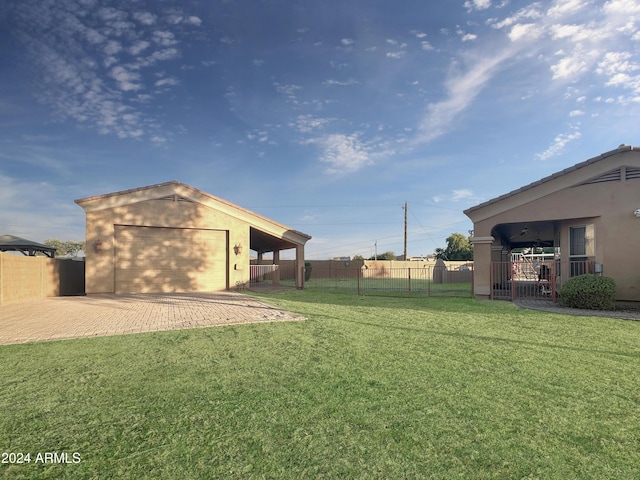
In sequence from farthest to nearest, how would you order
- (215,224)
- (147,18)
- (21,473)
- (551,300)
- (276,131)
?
(276,131)
(215,224)
(551,300)
(147,18)
(21,473)

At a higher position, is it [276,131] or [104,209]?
[276,131]

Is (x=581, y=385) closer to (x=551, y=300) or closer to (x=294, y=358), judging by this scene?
(x=294, y=358)

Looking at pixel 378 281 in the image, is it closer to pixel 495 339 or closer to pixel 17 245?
pixel 495 339

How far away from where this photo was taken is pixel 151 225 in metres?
16.8

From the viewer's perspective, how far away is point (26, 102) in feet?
48.4

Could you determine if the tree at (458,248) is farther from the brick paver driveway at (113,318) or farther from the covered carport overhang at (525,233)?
the brick paver driveway at (113,318)

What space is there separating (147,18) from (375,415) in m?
13.4

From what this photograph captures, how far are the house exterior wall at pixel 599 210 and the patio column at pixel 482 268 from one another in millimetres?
111

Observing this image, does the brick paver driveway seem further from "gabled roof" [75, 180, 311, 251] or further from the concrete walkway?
the concrete walkway

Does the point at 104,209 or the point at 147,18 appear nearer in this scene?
the point at 147,18

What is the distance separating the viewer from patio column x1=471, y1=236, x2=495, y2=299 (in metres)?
14.4

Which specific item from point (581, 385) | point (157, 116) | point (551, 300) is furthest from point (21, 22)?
point (551, 300)

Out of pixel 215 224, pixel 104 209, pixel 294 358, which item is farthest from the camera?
pixel 215 224

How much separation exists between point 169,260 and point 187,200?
3064mm
